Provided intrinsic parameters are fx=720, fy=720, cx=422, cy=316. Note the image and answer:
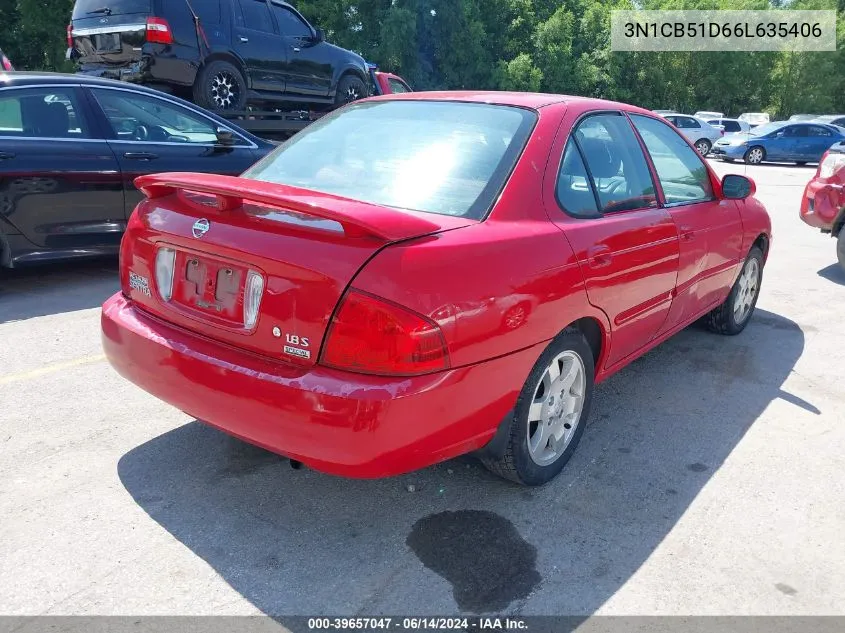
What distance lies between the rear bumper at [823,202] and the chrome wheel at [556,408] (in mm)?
5337

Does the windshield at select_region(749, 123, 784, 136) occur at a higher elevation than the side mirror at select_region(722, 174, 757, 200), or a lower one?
lower

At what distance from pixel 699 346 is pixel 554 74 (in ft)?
106

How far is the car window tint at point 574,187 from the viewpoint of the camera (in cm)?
305

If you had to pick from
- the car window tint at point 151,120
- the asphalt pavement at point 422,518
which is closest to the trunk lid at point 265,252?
the asphalt pavement at point 422,518

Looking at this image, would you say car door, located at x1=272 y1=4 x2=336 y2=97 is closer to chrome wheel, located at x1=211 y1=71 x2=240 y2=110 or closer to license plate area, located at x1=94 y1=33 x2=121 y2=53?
chrome wheel, located at x1=211 y1=71 x2=240 y2=110

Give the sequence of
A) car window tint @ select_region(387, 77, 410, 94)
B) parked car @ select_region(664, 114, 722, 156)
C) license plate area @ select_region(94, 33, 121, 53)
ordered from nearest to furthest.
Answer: license plate area @ select_region(94, 33, 121, 53)
car window tint @ select_region(387, 77, 410, 94)
parked car @ select_region(664, 114, 722, 156)

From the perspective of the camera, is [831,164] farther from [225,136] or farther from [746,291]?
[225,136]

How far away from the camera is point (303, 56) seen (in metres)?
10.5

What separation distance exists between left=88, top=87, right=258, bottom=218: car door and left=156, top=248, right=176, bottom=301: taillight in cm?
331

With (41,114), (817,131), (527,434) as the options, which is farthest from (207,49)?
(817,131)

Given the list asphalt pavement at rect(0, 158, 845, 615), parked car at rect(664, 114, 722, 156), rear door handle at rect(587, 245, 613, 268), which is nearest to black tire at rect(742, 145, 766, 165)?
Result: parked car at rect(664, 114, 722, 156)

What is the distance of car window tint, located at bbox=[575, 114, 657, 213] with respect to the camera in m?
3.32

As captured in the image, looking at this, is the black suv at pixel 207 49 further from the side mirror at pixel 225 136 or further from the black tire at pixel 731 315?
the black tire at pixel 731 315

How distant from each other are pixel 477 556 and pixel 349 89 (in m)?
10.2
